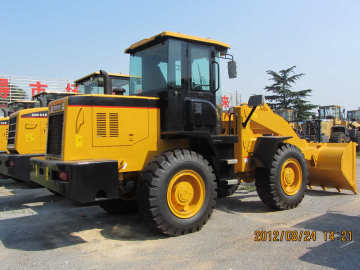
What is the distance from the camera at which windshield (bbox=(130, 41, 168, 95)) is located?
530 cm

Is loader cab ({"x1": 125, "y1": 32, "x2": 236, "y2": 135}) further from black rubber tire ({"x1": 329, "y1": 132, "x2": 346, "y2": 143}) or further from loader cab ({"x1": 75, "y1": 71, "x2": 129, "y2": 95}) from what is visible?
black rubber tire ({"x1": 329, "y1": 132, "x2": 346, "y2": 143})

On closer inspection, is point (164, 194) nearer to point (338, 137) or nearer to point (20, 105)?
point (20, 105)

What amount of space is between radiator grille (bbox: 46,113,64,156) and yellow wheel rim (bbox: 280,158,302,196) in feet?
12.6

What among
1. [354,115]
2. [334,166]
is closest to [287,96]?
[354,115]

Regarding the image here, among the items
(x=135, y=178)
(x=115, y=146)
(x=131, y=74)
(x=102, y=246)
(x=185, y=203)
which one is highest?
(x=131, y=74)

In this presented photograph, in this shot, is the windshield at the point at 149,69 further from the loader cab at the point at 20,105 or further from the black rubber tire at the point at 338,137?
the black rubber tire at the point at 338,137

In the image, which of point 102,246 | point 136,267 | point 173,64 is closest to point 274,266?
point 136,267

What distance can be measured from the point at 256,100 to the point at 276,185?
1546mm

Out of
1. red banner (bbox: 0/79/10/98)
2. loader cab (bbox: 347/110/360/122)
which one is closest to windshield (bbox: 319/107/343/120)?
loader cab (bbox: 347/110/360/122)

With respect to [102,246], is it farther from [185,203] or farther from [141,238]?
[185,203]

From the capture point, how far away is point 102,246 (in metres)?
4.35

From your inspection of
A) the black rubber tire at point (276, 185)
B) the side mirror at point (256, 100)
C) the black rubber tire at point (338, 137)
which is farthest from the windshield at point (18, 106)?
the black rubber tire at point (338, 137)

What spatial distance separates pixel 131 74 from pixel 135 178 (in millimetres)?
1940

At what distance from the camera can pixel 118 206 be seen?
6016mm
